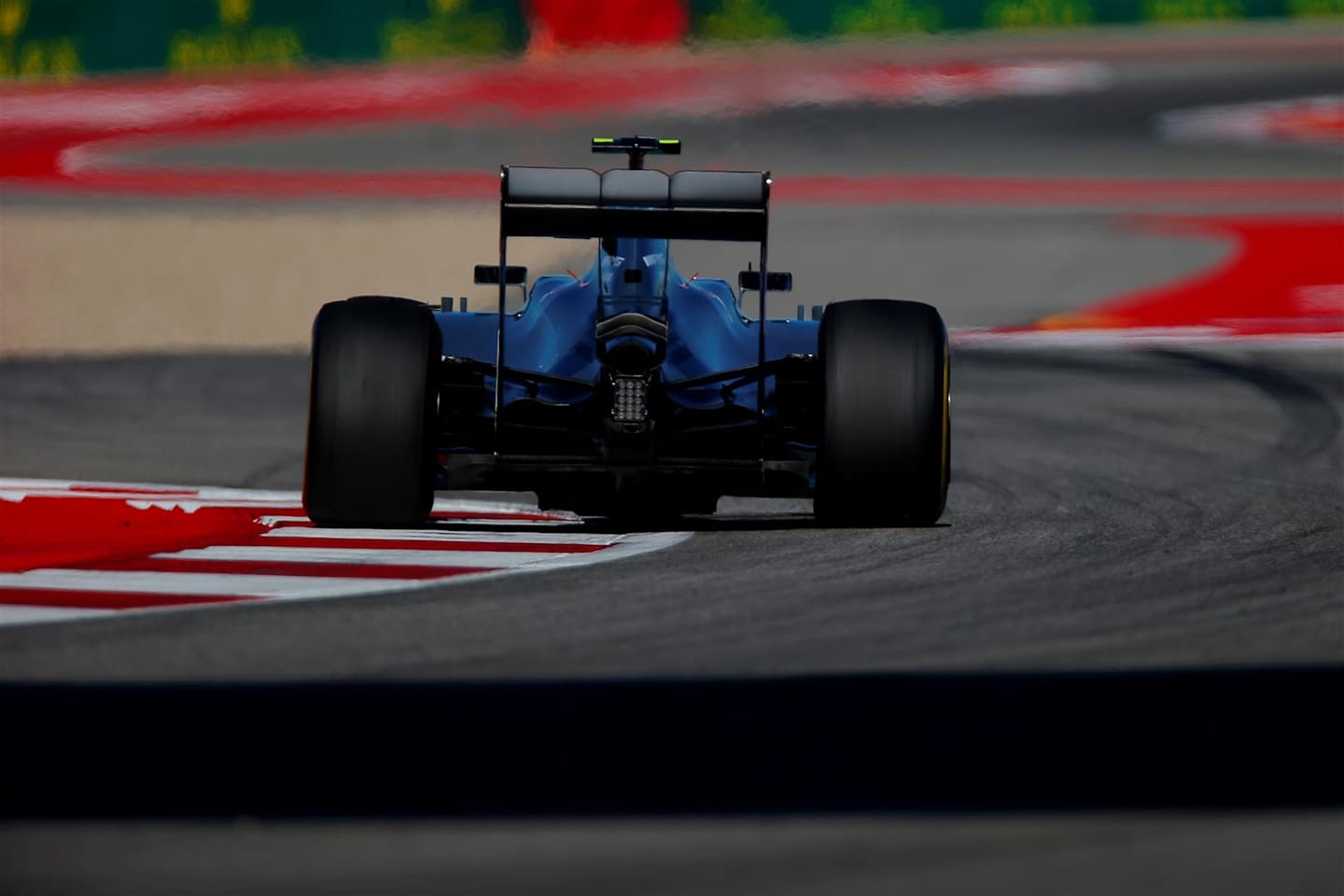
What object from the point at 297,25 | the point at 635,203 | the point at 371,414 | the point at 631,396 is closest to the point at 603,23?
the point at 297,25

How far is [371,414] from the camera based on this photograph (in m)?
8.55

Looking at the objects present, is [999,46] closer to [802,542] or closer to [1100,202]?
[1100,202]

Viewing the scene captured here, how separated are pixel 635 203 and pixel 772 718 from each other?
3.90 m

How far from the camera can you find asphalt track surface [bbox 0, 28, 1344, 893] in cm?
409

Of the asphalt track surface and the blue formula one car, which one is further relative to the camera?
the blue formula one car

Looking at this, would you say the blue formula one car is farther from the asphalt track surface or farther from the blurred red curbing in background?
the blurred red curbing in background

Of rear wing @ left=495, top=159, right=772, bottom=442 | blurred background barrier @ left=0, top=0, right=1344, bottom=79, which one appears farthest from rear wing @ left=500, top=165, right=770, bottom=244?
blurred background barrier @ left=0, top=0, right=1344, bottom=79

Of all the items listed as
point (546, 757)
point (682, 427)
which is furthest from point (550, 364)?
point (546, 757)

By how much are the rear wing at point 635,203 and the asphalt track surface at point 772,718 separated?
Result: 3.89 ft

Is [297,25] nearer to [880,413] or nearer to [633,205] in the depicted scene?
[633,205]

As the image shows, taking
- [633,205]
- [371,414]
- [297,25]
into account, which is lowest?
[371,414]

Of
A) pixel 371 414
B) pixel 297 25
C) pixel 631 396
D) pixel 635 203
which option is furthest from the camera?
pixel 297 25

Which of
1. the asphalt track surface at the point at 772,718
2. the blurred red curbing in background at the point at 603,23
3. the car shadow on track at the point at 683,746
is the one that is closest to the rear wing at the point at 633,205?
the asphalt track surface at the point at 772,718

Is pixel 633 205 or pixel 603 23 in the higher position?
pixel 603 23
